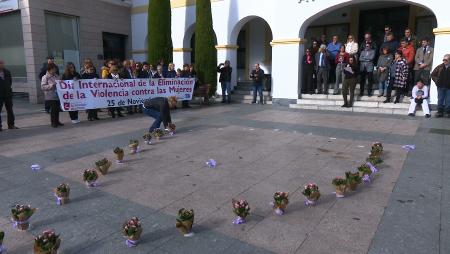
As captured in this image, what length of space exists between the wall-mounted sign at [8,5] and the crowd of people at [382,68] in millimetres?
11703

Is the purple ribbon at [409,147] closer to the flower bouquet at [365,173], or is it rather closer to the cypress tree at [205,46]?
the flower bouquet at [365,173]

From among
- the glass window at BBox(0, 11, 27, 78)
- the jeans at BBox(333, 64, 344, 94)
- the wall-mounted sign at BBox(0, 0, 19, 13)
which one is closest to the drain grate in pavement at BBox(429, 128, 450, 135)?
the jeans at BBox(333, 64, 344, 94)

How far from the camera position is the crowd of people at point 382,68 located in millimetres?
10234

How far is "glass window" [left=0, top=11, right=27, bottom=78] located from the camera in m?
14.6

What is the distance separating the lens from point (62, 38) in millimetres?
14945

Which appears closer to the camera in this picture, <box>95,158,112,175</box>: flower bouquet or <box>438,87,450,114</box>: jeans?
<box>95,158,112,175</box>: flower bouquet

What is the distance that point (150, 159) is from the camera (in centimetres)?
592

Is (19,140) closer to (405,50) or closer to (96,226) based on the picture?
(96,226)

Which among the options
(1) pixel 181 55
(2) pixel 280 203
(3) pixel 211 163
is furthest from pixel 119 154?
(1) pixel 181 55

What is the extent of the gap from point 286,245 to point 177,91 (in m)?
9.99

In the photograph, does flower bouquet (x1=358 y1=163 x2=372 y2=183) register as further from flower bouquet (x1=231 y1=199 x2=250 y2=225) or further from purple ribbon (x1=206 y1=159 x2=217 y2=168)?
purple ribbon (x1=206 y1=159 x2=217 y2=168)

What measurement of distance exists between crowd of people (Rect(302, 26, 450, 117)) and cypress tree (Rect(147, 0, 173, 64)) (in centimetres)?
603

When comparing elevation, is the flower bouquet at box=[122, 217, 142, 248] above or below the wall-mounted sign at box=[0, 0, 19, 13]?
below

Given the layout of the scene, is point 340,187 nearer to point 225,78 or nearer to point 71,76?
point 71,76
